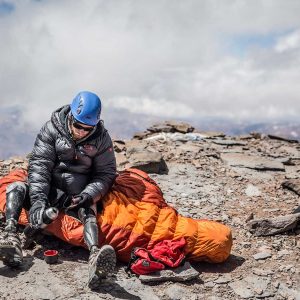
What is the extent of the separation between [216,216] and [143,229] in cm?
296

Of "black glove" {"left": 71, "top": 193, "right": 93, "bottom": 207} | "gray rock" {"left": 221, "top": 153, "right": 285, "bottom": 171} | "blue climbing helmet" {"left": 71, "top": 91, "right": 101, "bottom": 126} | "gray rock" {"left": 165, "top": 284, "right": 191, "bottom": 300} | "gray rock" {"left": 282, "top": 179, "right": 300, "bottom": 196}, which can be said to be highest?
"blue climbing helmet" {"left": 71, "top": 91, "right": 101, "bottom": 126}

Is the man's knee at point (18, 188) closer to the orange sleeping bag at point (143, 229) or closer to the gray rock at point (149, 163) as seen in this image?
the orange sleeping bag at point (143, 229)

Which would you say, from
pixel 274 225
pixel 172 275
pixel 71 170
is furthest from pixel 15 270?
pixel 274 225

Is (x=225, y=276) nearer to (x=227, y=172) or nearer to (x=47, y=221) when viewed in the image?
(x=47, y=221)

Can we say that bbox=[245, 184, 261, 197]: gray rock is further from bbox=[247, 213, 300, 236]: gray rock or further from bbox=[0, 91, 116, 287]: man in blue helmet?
bbox=[0, 91, 116, 287]: man in blue helmet

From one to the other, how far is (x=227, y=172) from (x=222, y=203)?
8.01ft

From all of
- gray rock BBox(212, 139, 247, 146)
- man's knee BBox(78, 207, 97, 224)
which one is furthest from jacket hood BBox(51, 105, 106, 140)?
gray rock BBox(212, 139, 247, 146)

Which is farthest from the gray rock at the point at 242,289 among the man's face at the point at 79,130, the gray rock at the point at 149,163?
the gray rock at the point at 149,163

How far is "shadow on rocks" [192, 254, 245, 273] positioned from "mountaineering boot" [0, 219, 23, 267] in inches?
115

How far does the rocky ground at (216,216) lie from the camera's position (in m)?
5.77

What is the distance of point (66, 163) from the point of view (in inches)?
272

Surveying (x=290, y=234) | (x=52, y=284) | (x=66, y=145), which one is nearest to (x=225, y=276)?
(x=290, y=234)

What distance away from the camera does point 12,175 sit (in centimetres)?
761

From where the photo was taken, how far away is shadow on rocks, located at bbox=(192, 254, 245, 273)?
21.9 ft
